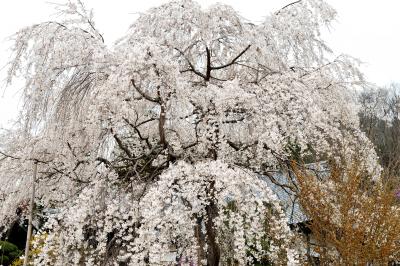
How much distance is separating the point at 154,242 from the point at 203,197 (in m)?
0.60

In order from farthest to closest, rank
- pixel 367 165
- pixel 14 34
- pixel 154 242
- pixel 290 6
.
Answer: pixel 290 6 < pixel 367 165 < pixel 14 34 < pixel 154 242

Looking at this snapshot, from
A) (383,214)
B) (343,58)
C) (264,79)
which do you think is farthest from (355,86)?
(383,214)

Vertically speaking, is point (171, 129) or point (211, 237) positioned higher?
point (171, 129)

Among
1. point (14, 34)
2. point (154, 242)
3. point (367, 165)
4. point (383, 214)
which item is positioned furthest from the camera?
point (367, 165)

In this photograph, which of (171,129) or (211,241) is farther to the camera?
(171,129)

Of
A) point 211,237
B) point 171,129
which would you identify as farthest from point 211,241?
point 171,129

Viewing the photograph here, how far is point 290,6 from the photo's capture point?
6082 millimetres

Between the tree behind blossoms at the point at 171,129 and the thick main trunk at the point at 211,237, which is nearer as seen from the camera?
the tree behind blossoms at the point at 171,129

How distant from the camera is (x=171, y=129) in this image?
5504 millimetres

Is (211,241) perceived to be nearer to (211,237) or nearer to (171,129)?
(211,237)

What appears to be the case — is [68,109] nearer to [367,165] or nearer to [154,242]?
[154,242]

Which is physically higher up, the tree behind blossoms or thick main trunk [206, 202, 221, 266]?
the tree behind blossoms

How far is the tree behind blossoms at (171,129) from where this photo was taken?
3.98m

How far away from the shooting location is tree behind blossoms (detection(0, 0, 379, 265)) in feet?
13.1
